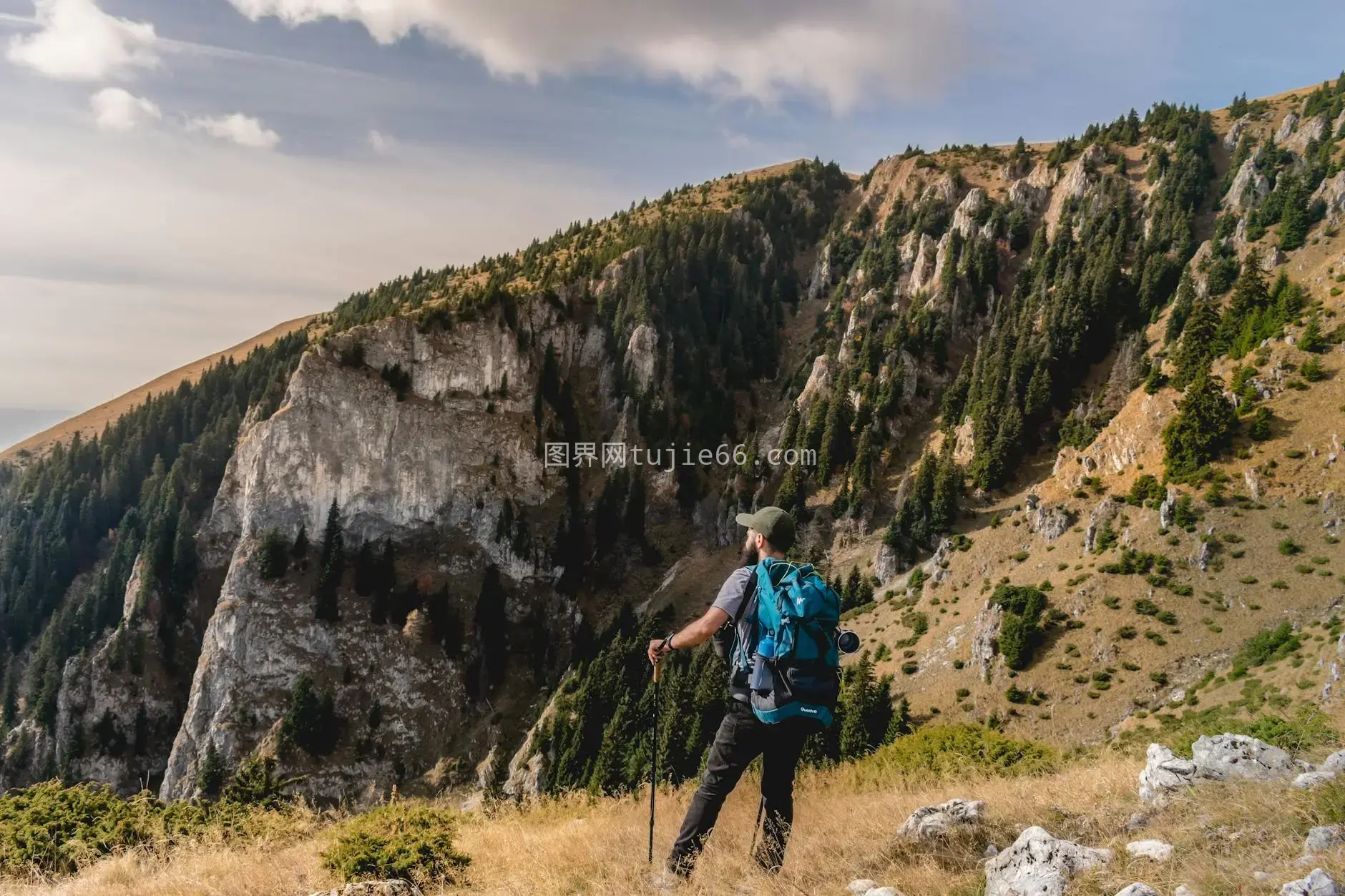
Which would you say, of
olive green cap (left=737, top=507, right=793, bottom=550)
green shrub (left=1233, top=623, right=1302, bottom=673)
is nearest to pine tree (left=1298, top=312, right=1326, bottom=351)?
green shrub (left=1233, top=623, right=1302, bottom=673)

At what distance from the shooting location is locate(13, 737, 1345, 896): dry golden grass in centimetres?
586

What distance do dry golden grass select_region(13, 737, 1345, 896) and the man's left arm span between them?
1980 mm

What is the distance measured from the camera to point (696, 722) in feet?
167

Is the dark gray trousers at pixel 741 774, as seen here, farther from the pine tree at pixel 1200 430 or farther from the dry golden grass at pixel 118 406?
the dry golden grass at pixel 118 406

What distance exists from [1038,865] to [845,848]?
6.75ft

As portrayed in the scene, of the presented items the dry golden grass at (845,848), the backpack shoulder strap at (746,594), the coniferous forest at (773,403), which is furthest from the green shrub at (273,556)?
the backpack shoulder strap at (746,594)

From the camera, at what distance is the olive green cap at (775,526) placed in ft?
22.0

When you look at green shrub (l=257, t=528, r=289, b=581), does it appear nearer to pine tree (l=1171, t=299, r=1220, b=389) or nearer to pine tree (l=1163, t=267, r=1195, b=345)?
pine tree (l=1171, t=299, r=1220, b=389)

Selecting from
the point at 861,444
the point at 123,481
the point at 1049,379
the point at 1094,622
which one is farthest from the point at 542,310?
the point at 123,481

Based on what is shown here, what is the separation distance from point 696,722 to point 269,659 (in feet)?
157

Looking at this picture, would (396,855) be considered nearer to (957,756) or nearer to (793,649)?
(793,649)

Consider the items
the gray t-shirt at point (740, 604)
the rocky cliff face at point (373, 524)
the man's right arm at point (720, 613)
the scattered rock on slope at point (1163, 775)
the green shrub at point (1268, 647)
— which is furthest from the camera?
the rocky cliff face at point (373, 524)

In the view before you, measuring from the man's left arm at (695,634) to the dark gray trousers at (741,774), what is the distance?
0.70 metres

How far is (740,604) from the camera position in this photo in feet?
21.2
